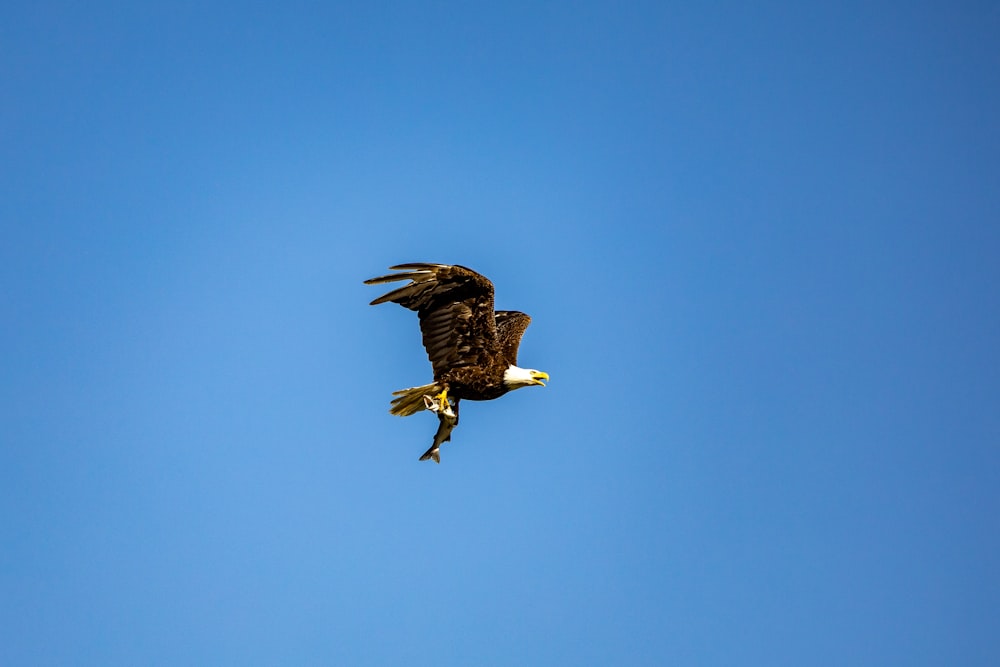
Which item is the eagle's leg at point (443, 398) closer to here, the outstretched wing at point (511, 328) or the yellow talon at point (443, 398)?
the yellow talon at point (443, 398)

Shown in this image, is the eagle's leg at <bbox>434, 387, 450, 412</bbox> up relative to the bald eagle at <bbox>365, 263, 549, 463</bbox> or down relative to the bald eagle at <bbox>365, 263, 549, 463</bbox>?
down

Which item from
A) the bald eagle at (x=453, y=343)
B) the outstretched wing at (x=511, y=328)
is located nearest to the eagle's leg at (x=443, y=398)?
the bald eagle at (x=453, y=343)

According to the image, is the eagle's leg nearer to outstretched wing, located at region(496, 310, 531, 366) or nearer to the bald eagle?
the bald eagle

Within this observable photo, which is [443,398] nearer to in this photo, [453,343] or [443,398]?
[443,398]

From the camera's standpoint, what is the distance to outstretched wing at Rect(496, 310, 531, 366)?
21.7 metres

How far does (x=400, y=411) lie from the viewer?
805 inches

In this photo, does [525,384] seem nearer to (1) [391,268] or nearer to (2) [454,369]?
(2) [454,369]

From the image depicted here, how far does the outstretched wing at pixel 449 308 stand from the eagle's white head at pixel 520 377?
49 centimetres

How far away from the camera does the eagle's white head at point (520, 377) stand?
67.3 ft

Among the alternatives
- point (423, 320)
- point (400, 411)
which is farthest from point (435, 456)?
point (423, 320)

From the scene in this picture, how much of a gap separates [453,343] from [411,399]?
1.11m

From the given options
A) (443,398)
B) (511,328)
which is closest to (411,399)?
(443,398)

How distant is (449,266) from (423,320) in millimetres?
1125

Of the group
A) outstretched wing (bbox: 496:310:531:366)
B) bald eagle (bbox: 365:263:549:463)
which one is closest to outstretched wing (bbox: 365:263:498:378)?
bald eagle (bbox: 365:263:549:463)
